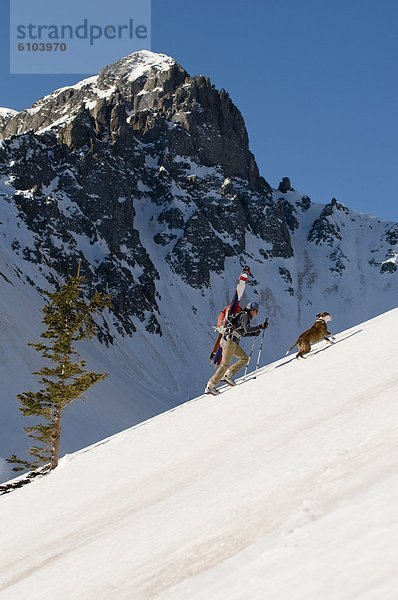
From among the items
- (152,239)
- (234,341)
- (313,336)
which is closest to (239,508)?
(234,341)

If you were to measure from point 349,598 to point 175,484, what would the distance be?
5020 mm

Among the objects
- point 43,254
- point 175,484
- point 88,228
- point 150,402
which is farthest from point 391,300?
point 175,484

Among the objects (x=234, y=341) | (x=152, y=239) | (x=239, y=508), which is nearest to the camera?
(x=239, y=508)

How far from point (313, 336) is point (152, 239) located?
6291 inches

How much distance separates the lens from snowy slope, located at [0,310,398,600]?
4.02m

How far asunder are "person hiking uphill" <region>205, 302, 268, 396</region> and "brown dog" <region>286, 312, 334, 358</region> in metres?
0.99

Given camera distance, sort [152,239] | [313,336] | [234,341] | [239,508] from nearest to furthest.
Answer: [239,508] < [234,341] < [313,336] < [152,239]

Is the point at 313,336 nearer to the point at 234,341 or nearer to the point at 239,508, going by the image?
the point at 234,341

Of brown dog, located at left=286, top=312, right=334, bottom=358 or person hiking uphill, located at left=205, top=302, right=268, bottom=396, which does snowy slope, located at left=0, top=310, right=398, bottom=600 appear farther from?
brown dog, located at left=286, top=312, right=334, bottom=358

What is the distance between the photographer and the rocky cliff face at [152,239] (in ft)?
417

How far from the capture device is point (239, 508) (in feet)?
19.5

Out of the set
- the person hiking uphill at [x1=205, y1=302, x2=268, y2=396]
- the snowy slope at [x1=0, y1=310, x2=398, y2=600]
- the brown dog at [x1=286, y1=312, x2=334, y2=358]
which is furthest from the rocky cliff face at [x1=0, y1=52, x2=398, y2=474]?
the snowy slope at [x1=0, y1=310, x2=398, y2=600]

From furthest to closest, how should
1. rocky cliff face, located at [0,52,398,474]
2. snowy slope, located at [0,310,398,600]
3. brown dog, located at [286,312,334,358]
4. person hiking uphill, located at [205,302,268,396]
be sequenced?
rocky cliff face, located at [0,52,398,474] → brown dog, located at [286,312,334,358] → person hiking uphill, located at [205,302,268,396] → snowy slope, located at [0,310,398,600]

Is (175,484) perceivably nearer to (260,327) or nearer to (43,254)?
(260,327)
